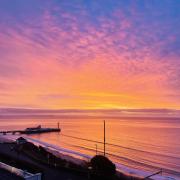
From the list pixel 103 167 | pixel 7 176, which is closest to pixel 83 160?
pixel 103 167

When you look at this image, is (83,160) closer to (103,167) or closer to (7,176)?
(103,167)

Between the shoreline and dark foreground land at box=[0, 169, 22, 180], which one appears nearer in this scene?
dark foreground land at box=[0, 169, 22, 180]

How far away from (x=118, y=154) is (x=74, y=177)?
27.8 meters

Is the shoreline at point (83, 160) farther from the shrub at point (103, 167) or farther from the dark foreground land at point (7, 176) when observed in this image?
the dark foreground land at point (7, 176)

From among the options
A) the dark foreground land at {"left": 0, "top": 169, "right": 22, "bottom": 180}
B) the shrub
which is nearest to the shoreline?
the shrub

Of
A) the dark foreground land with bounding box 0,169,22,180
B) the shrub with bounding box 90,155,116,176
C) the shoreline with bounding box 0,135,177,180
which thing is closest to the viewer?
the dark foreground land with bounding box 0,169,22,180

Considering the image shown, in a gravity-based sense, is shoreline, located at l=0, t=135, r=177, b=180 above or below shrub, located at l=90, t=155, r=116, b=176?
below

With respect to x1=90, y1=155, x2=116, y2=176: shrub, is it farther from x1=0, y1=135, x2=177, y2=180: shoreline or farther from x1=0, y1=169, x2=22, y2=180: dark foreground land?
x1=0, y1=169, x2=22, y2=180: dark foreground land

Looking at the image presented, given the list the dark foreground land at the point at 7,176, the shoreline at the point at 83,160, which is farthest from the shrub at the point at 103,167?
the dark foreground land at the point at 7,176

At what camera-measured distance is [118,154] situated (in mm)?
42875

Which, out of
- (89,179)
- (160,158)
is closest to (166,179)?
(89,179)

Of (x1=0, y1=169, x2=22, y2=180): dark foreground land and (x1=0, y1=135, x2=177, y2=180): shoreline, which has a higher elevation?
(x1=0, y1=169, x2=22, y2=180): dark foreground land

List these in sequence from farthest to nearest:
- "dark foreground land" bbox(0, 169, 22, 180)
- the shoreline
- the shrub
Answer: the shoreline
the shrub
"dark foreground land" bbox(0, 169, 22, 180)

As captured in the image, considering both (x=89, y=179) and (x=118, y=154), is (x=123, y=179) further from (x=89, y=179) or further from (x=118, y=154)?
(x=118, y=154)
